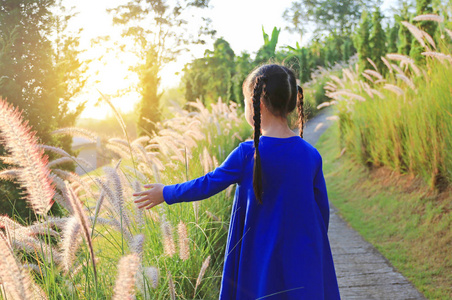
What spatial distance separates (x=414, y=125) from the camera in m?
4.42

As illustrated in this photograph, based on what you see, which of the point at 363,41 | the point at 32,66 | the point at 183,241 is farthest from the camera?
the point at 363,41

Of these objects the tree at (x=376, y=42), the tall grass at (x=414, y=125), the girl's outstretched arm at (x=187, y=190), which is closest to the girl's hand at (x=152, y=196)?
the girl's outstretched arm at (x=187, y=190)

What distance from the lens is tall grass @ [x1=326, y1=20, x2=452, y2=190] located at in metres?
3.95

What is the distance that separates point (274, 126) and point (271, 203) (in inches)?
14.7

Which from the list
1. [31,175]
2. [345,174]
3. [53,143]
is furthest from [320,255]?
[345,174]

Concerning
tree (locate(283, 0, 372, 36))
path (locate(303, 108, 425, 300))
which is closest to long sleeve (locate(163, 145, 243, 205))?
path (locate(303, 108, 425, 300))

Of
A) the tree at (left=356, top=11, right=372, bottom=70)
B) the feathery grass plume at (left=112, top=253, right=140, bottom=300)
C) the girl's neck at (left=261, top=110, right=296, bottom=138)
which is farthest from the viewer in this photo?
the tree at (left=356, top=11, right=372, bottom=70)

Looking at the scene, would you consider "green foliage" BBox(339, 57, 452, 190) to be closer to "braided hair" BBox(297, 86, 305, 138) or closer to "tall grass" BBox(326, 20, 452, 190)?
"tall grass" BBox(326, 20, 452, 190)

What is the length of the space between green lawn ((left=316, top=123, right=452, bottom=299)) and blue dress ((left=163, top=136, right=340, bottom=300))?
5.48 feet

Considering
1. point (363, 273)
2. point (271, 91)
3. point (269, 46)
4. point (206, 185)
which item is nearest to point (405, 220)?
point (363, 273)

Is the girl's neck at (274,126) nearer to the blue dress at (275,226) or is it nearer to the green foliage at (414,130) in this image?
the blue dress at (275,226)

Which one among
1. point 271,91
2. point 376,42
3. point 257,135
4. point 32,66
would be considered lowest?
point 257,135

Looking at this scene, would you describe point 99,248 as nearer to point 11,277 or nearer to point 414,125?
point 11,277

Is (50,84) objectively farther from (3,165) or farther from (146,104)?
(146,104)
